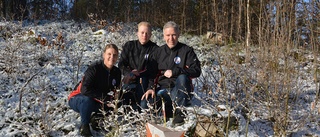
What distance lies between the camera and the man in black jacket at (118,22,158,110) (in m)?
3.12

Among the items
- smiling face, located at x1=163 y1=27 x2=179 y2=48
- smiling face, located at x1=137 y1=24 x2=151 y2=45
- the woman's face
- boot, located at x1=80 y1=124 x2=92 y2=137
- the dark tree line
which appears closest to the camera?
boot, located at x1=80 y1=124 x2=92 y2=137

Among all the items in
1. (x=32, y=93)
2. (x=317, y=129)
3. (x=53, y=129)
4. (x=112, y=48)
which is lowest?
(x=317, y=129)

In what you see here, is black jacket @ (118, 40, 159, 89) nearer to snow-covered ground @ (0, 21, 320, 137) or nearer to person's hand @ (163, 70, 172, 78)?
person's hand @ (163, 70, 172, 78)

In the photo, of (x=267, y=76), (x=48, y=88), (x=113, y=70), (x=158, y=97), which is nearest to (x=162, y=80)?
(x=158, y=97)

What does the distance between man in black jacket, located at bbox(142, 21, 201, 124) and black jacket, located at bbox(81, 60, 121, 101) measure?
1.43ft

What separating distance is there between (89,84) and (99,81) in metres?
0.15

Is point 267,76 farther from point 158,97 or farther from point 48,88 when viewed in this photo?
point 48,88

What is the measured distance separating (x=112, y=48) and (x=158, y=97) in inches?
29.5

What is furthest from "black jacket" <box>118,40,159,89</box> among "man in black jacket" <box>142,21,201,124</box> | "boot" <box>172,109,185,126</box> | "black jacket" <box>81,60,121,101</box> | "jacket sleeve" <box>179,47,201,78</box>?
"boot" <box>172,109,185,126</box>

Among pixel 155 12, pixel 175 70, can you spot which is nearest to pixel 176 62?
pixel 175 70

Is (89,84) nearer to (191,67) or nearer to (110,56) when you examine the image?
(110,56)

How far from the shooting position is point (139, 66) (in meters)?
3.34

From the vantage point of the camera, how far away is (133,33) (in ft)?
24.1

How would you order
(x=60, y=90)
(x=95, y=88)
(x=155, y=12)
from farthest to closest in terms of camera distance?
(x=155, y=12)
(x=60, y=90)
(x=95, y=88)
